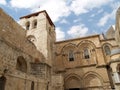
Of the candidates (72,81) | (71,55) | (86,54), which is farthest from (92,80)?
(71,55)

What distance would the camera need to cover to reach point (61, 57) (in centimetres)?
1934

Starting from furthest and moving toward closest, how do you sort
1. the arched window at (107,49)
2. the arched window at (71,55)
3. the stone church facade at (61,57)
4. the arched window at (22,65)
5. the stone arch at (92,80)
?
the arched window at (71,55) < the arched window at (107,49) < the stone arch at (92,80) < the arched window at (22,65) < the stone church facade at (61,57)

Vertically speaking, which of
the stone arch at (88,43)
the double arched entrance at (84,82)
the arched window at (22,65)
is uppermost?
the stone arch at (88,43)

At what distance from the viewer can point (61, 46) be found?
2000cm

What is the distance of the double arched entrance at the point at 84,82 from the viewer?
1648 centimetres

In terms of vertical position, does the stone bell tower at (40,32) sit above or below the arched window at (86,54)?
above

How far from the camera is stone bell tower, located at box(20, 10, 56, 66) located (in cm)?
1798

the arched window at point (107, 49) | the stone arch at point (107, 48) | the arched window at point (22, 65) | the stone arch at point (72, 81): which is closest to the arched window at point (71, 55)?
the stone arch at point (72, 81)

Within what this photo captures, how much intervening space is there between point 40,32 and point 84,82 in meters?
9.49

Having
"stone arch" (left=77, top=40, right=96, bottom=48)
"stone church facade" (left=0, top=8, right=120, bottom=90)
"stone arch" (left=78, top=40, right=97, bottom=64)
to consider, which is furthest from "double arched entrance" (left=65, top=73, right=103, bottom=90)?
"stone arch" (left=77, top=40, right=96, bottom=48)

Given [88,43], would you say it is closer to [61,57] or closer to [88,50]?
[88,50]

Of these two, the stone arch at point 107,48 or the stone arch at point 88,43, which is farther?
the stone arch at point 88,43

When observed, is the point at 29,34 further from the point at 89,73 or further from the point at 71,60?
the point at 89,73

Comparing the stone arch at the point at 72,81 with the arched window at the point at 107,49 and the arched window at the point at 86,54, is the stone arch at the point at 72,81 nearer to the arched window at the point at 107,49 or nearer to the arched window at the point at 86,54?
the arched window at the point at 86,54
